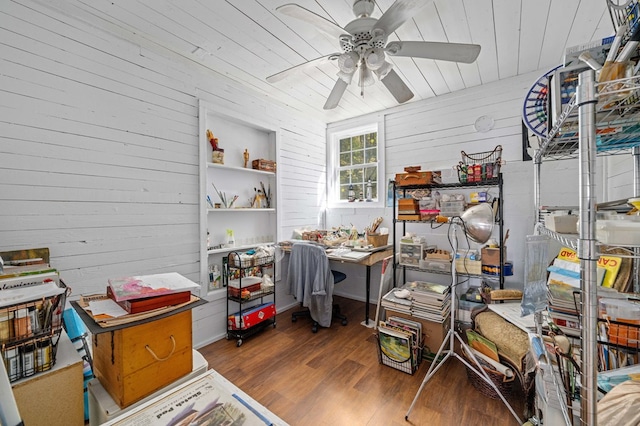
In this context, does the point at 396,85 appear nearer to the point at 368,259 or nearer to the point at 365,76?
the point at 365,76

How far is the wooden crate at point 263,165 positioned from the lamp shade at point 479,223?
7.53 feet

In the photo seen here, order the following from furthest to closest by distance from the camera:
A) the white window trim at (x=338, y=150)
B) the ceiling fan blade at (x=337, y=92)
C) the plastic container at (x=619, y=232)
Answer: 1. the white window trim at (x=338, y=150)
2. the ceiling fan blade at (x=337, y=92)
3. the plastic container at (x=619, y=232)

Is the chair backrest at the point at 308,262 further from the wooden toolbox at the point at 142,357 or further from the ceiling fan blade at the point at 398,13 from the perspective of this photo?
the ceiling fan blade at the point at 398,13

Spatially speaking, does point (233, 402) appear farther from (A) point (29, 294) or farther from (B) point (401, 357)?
(B) point (401, 357)

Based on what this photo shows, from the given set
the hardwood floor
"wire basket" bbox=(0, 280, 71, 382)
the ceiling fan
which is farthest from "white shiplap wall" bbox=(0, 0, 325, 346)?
the ceiling fan

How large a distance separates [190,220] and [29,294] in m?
1.61

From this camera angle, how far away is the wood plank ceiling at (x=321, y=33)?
1.72 m

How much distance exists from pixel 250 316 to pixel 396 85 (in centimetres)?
252

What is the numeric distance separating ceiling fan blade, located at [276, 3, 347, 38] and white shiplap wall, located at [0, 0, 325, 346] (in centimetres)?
149

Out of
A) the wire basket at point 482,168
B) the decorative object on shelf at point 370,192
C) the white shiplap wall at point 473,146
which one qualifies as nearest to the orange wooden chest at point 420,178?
the wire basket at point 482,168

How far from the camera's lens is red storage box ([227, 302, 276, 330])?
102 inches

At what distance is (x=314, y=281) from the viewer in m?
2.74

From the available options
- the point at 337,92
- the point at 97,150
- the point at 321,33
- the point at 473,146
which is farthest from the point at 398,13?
the point at 97,150

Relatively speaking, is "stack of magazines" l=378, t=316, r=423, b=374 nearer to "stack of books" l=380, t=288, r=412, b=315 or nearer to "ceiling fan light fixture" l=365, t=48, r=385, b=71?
"stack of books" l=380, t=288, r=412, b=315
